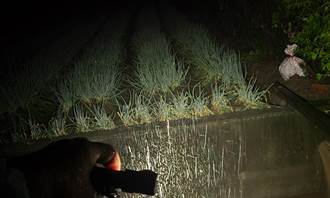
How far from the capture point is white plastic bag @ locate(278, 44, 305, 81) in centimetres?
461

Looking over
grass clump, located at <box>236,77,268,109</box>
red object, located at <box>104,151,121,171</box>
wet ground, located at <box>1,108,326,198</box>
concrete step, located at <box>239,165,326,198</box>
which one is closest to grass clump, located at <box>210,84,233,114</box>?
grass clump, located at <box>236,77,268,109</box>

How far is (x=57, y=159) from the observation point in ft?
6.16

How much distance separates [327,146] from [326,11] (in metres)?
1.60

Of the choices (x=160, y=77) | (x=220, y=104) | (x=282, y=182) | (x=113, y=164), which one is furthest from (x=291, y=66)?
(x=113, y=164)

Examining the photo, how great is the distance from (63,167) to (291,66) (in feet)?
11.6

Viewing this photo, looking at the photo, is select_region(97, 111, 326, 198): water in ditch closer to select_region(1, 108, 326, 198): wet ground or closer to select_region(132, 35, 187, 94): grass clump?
select_region(1, 108, 326, 198): wet ground

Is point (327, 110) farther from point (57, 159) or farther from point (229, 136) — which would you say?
point (57, 159)

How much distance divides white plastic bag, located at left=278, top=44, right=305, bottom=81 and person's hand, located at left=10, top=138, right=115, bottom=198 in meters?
3.26

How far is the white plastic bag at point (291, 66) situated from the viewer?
15.1 ft

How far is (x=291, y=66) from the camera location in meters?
4.62

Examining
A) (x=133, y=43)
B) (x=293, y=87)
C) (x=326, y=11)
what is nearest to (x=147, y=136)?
(x=293, y=87)

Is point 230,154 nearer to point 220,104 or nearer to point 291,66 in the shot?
point 220,104

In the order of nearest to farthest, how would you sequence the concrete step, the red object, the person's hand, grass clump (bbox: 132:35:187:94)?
the person's hand
the red object
the concrete step
grass clump (bbox: 132:35:187:94)

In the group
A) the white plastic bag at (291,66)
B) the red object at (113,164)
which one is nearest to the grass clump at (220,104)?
the white plastic bag at (291,66)
